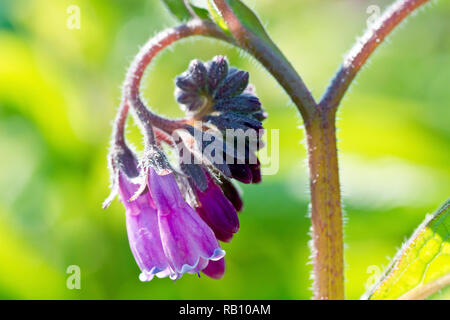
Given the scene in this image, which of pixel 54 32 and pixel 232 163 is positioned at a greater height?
pixel 54 32

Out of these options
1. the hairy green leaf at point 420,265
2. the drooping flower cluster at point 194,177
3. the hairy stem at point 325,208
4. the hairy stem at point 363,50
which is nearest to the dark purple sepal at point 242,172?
the drooping flower cluster at point 194,177

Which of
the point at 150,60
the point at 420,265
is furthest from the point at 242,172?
the point at 420,265

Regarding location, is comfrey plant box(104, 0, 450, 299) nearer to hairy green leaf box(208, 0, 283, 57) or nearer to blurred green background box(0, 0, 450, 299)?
hairy green leaf box(208, 0, 283, 57)

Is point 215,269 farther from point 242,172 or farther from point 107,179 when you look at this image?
point 107,179

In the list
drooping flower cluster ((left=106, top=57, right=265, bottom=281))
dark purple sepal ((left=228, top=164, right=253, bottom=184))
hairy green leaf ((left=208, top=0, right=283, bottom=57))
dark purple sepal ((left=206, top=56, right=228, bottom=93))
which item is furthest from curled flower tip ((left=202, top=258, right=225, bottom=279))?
hairy green leaf ((left=208, top=0, right=283, bottom=57))

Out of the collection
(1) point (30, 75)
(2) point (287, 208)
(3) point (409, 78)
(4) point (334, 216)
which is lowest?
(4) point (334, 216)

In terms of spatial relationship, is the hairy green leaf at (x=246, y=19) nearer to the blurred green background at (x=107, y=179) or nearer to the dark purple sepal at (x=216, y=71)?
the dark purple sepal at (x=216, y=71)

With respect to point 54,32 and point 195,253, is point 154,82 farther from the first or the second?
point 195,253
